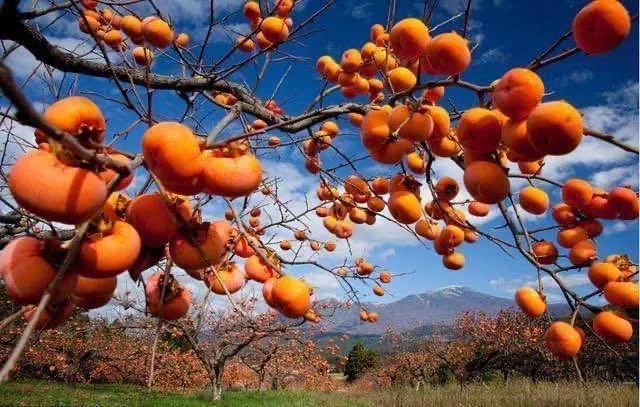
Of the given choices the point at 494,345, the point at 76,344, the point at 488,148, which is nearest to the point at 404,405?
the point at 494,345

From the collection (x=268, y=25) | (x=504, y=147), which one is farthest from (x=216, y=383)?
(x=504, y=147)

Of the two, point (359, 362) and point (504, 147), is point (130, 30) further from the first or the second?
point (359, 362)

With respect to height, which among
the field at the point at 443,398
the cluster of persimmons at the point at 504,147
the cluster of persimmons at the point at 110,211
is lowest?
the field at the point at 443,398

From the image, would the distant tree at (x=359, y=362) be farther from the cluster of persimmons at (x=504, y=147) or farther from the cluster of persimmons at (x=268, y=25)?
the cluster of persimmons at (x=504, y=147)

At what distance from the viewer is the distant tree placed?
29.6 metres

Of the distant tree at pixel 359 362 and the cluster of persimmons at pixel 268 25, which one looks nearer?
the cluster of persimmons at pixel 268 25

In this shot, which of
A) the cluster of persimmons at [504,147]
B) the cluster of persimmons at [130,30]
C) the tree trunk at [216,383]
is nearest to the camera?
the cluster of persimmons at [504,147]

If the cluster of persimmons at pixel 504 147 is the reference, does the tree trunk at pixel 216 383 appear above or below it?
below

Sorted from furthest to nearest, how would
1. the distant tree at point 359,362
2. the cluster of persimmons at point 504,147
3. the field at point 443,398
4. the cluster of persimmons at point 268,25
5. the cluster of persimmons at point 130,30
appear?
the distant tree at point 359,362 < the field at point 443,398 < the cluster of persimmons at point 268,25 < the cluster of persimmons at point 130,30 < the cluster of persimmons at point 504,147

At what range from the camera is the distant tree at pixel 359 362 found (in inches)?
1164

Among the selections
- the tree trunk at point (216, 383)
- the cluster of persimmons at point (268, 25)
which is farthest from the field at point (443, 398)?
the cluster of persimmons at point (268, 25)

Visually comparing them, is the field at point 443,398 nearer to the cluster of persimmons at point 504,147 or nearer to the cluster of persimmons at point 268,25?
the cluster of persimmons at point 504,147

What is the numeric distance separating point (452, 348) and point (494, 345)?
206 centimetres

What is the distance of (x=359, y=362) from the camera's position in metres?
29.7
